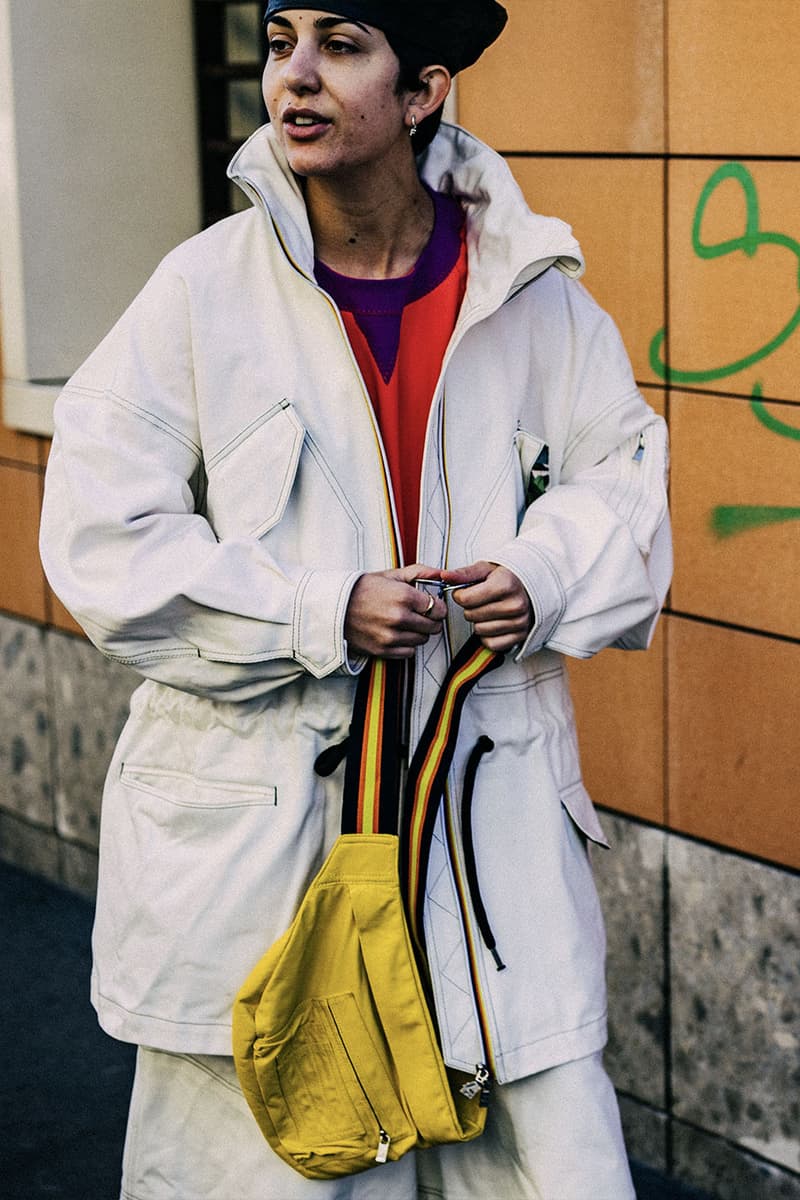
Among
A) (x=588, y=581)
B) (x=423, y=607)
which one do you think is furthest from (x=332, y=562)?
(x=588, y=581)

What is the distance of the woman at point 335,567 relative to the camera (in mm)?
2664

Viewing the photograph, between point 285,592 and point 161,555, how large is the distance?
6.9 inches

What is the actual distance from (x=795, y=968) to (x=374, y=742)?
1.60m

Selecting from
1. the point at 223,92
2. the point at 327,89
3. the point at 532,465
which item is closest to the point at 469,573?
the point at 532,465

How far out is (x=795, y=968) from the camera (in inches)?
156

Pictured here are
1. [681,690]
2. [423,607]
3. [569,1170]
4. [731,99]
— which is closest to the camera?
[423,607]

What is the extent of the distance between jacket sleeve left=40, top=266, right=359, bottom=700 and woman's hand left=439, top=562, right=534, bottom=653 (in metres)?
0.16

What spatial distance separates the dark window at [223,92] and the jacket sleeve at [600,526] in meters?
3.26

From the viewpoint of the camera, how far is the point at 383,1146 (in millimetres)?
2730

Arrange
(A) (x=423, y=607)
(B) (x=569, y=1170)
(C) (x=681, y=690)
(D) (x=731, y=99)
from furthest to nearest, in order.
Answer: (C) (x=681, y=690) → (D) (x=731, y=99) → (B) (x=569, y=1170) → (A) (x=423, y=607)

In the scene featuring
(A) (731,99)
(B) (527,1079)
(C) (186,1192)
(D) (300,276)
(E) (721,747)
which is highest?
(A) (731,99)

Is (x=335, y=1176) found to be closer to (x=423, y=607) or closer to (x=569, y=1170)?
(x=569, y=1170)

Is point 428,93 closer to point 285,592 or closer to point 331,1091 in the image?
point 285,592

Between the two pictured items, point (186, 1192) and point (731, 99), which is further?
point (731, 99)
